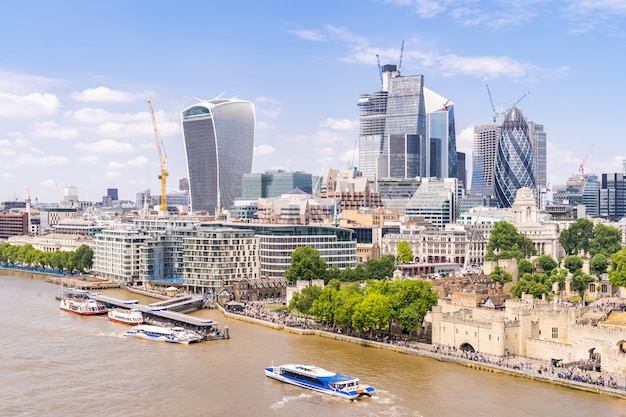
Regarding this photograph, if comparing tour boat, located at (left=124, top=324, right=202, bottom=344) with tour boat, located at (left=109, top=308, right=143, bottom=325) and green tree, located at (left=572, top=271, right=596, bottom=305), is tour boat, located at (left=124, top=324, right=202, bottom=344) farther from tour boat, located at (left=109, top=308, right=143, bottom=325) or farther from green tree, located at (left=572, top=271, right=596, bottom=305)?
green tree, located at (left=572, top=271, right=596, bottom=305)

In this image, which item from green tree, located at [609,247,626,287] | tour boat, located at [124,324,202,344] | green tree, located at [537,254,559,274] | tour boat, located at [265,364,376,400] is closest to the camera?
tour boat, located at [265,364,376,400]

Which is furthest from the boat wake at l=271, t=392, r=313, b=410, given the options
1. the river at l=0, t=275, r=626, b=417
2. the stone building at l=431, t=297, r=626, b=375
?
the stone building at l=431, t=297, r=626, b=375

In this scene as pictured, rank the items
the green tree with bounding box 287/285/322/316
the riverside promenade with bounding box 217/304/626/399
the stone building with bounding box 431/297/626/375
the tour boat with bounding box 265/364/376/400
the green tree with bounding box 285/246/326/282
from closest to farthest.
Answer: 1. the tour boat with bounding box 265/364/376/400
2. the riverside promenade with bounding box 217/304/626/399
3. the stone building with bounding box 431/297/626/375
4. the green tree with bounding box 287/285/322/316
5. the green tree with bounding box 285/246/326/282

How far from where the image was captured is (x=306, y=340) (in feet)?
271

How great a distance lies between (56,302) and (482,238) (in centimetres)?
9714

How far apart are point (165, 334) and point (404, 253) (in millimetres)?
83603

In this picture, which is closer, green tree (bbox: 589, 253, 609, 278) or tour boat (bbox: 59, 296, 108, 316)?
tour boat (bbox: 59, 296, 108, 316)

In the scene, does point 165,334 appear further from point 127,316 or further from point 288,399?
point 288,399

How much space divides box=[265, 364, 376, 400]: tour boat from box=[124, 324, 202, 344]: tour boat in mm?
18131

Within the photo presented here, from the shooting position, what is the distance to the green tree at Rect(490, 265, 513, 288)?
108 metres

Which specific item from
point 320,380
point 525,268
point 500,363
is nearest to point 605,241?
point 525,268

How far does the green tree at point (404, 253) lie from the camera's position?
159000 millimetres

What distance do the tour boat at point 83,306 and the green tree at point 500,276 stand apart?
176ft

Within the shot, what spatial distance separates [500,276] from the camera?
108 metres
